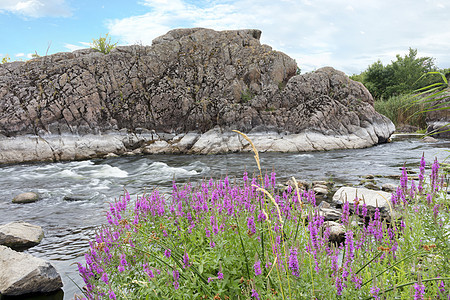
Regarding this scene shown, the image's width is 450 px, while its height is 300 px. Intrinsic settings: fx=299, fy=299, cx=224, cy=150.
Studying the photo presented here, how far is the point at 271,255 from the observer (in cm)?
296

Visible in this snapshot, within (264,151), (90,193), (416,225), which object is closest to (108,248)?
(416,225)

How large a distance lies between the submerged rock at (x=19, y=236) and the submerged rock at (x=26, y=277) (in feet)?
5.26

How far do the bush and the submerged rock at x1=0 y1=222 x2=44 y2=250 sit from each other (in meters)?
3.67

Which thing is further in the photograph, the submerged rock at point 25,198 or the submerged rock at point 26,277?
the submerged rock at point 25,198

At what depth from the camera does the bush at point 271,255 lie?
226 centimetres

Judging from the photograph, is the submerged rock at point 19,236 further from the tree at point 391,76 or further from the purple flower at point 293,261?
the tree at point 391,76

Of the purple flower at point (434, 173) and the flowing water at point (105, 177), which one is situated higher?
the purple flower at point (434, 173)

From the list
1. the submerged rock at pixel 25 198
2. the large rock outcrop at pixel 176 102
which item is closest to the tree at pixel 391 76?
the large rock outcrop at pixel 176 102

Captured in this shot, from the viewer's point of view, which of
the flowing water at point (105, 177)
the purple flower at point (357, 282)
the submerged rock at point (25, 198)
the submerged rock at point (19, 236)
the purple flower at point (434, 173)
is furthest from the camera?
the submerged rock at point (25, 198)

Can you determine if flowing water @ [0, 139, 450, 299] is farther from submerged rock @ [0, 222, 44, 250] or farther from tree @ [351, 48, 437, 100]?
tree @ [351, 48, 437, 100]

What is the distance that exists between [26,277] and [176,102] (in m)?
18.1

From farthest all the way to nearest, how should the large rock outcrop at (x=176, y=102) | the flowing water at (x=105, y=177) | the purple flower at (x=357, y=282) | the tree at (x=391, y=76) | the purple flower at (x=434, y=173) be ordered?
1. the tree at (x=391, y=76)
2. the large rock outcrop at (x=176, y=102)
3. the flowing water at (x=105, y=177)
4. the purple flower at (x=434, y=173)
5. the purple flower at (x=357, y=282)

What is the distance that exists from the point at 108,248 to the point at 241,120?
58.1 feet

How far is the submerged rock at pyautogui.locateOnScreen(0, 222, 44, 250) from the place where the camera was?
6.46m
